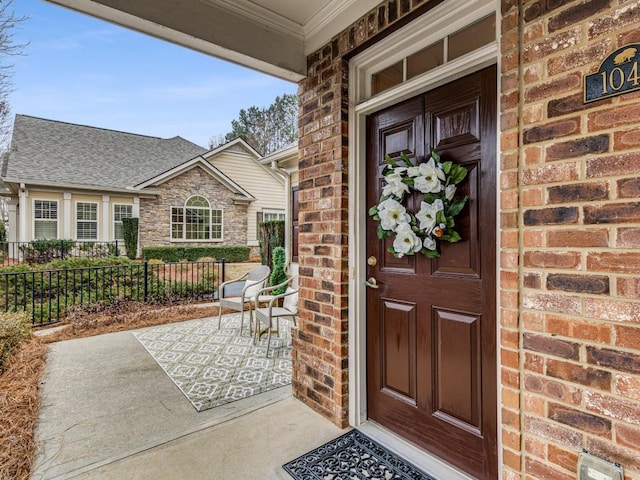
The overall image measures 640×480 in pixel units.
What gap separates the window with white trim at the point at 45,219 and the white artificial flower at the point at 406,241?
11.9 metres

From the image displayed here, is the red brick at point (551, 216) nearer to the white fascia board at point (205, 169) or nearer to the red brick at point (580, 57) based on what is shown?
the red brick at point (580, 57)

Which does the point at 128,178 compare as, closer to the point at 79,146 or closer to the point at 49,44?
the point at 79,146

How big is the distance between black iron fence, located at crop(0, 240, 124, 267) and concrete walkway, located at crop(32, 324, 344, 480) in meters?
8.37

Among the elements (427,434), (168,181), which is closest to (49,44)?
(168,181)


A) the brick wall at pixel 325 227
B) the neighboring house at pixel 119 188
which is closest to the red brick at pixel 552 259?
the brick wall at pixel 325 227

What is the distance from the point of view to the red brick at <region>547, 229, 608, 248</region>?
1.07m

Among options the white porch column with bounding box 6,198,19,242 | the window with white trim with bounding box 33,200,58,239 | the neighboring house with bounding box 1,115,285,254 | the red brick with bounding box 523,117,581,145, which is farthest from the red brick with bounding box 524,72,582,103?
the white porch column with bounding box 6,198,19,242

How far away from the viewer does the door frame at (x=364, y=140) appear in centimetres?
171

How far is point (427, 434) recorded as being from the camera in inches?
72.3

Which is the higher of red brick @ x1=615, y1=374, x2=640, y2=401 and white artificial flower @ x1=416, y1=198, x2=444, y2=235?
white artificial flower @ x1=416, y1=198, x2=444, y2=235

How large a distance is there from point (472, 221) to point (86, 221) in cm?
1221

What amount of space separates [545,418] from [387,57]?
207 cm

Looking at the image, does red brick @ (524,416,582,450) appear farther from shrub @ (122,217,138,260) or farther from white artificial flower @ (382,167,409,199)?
shrub @ (122,217,138,260)

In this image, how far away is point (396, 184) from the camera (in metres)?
1.84
